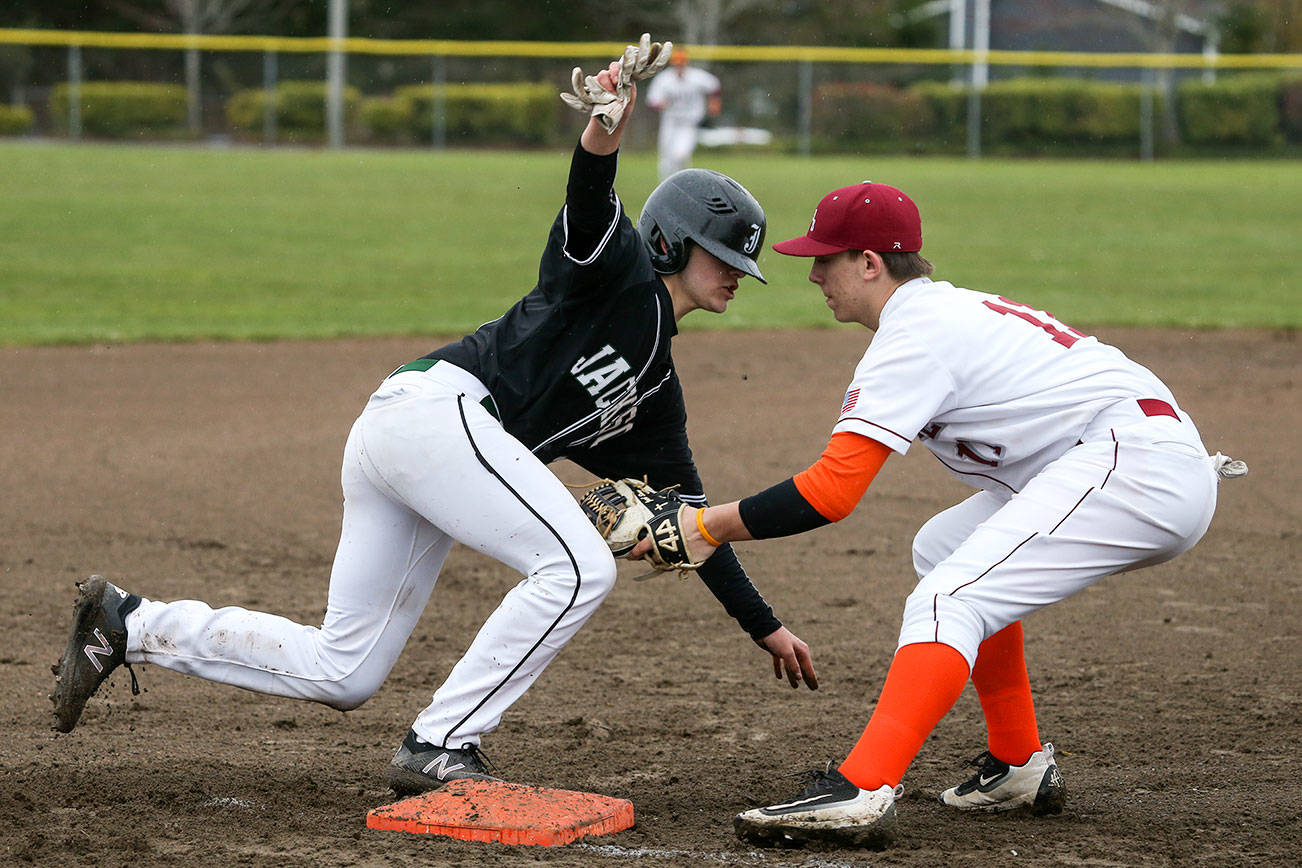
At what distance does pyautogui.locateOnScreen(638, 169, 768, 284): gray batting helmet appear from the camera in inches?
139

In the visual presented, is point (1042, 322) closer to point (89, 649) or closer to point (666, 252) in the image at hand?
point (666, 252)

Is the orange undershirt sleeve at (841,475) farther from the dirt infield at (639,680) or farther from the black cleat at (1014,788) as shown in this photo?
the black cleat at (1014,788)

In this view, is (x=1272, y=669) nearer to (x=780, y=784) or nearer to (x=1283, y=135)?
(x=780, y=784)

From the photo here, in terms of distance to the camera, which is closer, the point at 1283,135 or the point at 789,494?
the point at 789,494

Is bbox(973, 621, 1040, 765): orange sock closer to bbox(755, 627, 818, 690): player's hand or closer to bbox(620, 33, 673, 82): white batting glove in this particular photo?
bbox(755, 627, 818, 690): player's hand

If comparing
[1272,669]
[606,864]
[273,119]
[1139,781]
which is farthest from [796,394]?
[273,119]

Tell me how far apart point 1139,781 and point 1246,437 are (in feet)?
16.1

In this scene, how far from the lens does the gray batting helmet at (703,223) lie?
3535 millimetres

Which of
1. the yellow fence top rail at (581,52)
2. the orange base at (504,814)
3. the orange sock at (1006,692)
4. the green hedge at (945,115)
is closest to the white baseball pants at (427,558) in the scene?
the orange base at (504,814)

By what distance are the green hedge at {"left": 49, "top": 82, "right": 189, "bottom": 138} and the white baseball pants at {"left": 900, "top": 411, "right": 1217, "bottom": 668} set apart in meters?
26.9

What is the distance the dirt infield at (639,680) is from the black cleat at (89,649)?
0.67ft

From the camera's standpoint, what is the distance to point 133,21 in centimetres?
3781

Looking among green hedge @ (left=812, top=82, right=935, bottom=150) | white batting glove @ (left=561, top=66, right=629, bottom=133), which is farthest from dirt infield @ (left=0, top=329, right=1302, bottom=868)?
green hedge @ (left=812, top=82, right=935, bottom=150)

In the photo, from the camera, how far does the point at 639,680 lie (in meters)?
4.68
